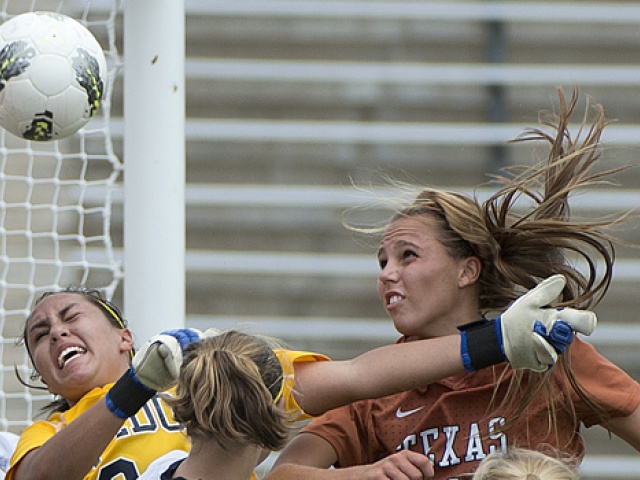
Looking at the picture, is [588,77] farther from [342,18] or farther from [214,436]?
[214,436]

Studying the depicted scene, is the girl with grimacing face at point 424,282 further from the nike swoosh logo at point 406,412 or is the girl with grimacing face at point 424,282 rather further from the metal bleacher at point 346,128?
the metal bleacher at point 346,128

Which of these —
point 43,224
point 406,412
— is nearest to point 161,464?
point 406,412

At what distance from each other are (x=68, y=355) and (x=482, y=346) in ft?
3.72

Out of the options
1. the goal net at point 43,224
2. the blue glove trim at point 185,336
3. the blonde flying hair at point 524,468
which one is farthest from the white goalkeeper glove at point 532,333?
the goal net at point 43,224

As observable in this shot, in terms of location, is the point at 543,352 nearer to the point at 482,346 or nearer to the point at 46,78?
the point at 482,346

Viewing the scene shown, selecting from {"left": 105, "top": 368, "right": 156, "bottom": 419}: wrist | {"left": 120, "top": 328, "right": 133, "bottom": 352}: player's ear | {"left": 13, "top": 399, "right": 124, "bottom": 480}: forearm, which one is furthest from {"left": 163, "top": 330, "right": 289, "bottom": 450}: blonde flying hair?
{"left": 120, "top": 328, "right": 133, "bottom": 352}: player's ear

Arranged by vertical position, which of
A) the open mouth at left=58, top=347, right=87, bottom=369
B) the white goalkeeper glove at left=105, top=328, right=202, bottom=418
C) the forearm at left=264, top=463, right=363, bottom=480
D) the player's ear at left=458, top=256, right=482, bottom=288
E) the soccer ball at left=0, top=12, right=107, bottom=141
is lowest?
Answer: the forearm at left=264, top=463, right=363, bottom=480

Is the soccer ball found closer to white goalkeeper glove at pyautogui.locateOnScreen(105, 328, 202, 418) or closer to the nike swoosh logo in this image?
white goalkeeper glove at pyautogui.locateOnScreen(105, 328, 202, 418)

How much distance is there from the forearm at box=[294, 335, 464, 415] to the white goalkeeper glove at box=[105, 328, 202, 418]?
1.18 feet

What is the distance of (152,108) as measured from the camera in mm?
3572

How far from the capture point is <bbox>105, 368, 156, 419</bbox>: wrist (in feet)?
8.88

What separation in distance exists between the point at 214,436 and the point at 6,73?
1.28m

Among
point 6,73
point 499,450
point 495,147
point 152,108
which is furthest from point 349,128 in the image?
point 499,450

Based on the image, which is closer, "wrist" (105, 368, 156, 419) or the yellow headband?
"wrist" (105, 368, 156, 419)
